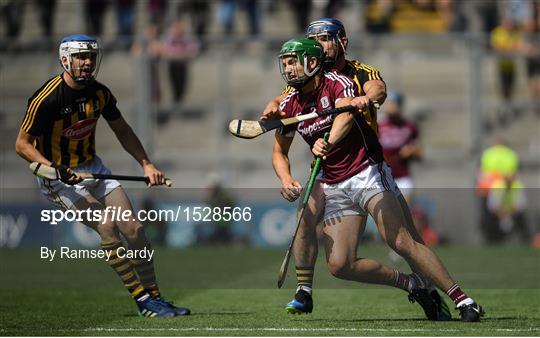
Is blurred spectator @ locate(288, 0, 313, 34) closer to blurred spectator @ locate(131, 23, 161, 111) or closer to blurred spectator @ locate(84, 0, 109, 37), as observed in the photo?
blurred spectator @ locate(131, 23, 161, 111)

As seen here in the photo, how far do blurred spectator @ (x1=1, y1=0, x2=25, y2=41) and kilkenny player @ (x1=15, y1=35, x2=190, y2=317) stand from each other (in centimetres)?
1237

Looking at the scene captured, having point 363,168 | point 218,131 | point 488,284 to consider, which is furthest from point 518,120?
point 363,168

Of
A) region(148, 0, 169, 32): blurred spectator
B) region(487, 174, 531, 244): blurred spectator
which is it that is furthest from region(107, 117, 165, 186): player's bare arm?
region(148, 0, 169, 32): blurred spectator

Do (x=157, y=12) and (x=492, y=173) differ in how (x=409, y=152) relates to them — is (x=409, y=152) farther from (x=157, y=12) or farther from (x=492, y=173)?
(x=157, y=12)

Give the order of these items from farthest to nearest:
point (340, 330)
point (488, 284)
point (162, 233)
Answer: point (162, 233), point (488, 284), point (340, 330)

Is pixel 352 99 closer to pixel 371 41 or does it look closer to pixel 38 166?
pixel 38 166

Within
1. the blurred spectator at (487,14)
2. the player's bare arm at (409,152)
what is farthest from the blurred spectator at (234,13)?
the player's bare arm at (409,152)

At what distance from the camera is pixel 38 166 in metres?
9.39

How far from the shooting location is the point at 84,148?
983 cm

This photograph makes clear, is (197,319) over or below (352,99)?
below

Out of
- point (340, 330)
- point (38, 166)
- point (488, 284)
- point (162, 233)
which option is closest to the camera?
point (340, 330)

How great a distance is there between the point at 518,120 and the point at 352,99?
461 inches

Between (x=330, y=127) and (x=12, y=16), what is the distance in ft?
46.0

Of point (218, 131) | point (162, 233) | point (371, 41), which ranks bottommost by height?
point (162, 233)
